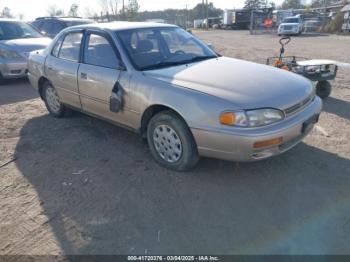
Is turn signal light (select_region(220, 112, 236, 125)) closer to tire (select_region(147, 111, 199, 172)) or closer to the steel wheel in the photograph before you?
tire (select_region(147, 111, 199, 172))

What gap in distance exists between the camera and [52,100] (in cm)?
554

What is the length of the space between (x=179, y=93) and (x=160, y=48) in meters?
1.17

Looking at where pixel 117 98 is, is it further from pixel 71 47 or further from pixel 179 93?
pixel 71 47

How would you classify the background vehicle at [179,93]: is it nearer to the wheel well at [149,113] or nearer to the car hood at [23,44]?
the wheel well at [149,113]

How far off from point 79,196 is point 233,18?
150 feet

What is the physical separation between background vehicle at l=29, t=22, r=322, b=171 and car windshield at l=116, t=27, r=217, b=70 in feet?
0.04

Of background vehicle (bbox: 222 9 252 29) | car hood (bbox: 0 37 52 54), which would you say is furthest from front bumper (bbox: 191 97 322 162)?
background vehicle (bbox: 222 9 252 29)

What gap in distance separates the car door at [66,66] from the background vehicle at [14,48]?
3426 mm

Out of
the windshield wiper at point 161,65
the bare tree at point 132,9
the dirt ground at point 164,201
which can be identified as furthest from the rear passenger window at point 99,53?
the bare tree at point 132,9

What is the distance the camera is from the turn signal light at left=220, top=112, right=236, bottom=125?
3.02 m

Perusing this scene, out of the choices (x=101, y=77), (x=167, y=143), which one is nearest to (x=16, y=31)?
(x=101, y=77)

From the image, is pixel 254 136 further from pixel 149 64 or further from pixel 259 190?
pixel 149 64

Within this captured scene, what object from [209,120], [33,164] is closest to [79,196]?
[33,164]

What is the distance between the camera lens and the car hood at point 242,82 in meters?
3.14
